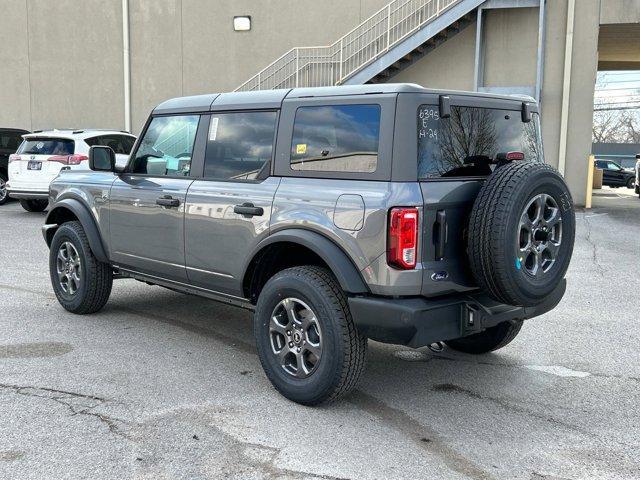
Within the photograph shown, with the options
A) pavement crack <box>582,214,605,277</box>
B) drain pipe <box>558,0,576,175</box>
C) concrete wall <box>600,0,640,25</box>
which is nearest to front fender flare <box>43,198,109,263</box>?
pavement crack <box>582,214,605,277</box>

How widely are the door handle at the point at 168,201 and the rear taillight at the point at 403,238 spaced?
6.51 ft

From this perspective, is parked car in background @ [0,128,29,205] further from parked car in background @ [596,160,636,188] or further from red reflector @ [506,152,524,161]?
parked car in background @ [596,160,636,188]

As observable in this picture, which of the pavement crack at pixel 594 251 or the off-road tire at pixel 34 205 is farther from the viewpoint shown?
the off-road tire at pixel 34 205

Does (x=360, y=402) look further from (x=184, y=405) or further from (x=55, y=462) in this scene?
(x=55, y=462)

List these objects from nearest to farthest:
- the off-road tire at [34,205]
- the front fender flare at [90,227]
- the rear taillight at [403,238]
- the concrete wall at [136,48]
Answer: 1. the rear taillight at [403,238]
2. the front fender flare at [90,227]
3. the off-road tire at [34,205]
4. the concrete wall at [136,48]

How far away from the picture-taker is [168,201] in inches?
200

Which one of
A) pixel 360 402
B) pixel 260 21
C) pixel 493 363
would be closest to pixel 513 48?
pixel 260 21

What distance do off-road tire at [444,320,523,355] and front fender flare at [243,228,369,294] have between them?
1589 millimetres

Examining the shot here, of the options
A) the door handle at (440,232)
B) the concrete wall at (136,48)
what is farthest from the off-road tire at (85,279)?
the concrete wall at (136,48)

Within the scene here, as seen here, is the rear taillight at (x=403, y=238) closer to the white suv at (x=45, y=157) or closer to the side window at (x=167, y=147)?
the side window at (x=167, y=147)

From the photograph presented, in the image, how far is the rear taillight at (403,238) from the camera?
3678 mm

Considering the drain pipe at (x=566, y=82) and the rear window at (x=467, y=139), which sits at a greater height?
the drain pipe at (x=566, y=82)

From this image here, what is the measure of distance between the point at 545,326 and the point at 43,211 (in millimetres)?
11859

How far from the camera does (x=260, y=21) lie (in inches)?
701
